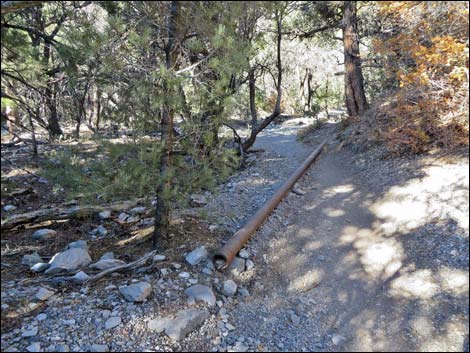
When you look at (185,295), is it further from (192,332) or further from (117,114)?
(117,114)

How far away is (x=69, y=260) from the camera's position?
424cm

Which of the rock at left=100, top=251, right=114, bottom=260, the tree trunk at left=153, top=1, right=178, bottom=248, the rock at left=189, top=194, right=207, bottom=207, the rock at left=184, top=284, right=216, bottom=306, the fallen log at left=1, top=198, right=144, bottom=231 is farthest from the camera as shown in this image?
the rock at left=189, top=194, right=207, bottom=207

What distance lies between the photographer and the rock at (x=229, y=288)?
12.8ft

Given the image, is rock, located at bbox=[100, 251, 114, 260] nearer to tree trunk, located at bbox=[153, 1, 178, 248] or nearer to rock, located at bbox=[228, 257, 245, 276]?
tree trunk, located at bbox=[153, 1, 178, 248]

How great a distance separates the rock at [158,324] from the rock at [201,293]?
1.48ft

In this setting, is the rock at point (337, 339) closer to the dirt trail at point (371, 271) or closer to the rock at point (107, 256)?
the dirt trail at point (371, 271)

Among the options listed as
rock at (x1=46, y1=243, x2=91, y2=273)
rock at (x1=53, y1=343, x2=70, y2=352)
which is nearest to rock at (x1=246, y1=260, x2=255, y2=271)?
rock at (x1=46, y1=243, x2=91, y2=273)

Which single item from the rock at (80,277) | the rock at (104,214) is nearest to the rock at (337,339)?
the rock at (80,277)

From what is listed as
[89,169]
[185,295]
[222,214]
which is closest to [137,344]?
[185,295]

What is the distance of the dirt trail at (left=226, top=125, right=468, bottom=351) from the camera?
328 centimetres

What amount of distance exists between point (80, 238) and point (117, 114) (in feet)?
6.90

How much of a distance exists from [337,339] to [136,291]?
197 cm

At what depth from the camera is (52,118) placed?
37.9 ft

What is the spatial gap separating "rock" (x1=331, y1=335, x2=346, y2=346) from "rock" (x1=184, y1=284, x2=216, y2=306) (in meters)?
1.20
